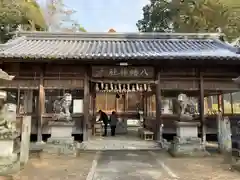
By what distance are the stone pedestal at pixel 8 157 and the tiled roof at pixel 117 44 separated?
5.94 metres

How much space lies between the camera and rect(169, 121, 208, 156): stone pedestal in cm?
873

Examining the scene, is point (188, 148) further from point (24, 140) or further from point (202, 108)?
point (24, 140)

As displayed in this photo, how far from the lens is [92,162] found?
782 cm

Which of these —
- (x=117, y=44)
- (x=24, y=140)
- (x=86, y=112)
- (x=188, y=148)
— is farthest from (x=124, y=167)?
(x=117, y=44)

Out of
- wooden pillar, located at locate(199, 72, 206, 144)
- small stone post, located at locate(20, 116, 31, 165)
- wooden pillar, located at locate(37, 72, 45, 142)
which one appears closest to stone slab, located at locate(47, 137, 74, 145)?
small stone post, located at locate(20, 116, 31, 165)

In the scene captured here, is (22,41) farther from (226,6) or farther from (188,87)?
(226,6)

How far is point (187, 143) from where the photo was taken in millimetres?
8812

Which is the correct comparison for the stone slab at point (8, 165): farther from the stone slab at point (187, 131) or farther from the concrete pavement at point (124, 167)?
the stone slab at point (187, 131)

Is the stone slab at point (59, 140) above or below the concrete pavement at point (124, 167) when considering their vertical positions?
above

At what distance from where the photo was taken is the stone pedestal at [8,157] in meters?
5.82

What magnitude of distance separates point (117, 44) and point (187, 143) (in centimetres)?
736

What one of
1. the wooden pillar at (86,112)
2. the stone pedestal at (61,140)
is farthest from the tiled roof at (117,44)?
the stone pedestal at (61,140)

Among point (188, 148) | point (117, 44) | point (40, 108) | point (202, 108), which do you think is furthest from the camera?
point (117, 44)

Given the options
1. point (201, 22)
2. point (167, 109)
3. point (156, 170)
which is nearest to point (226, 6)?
point (201, 22)
